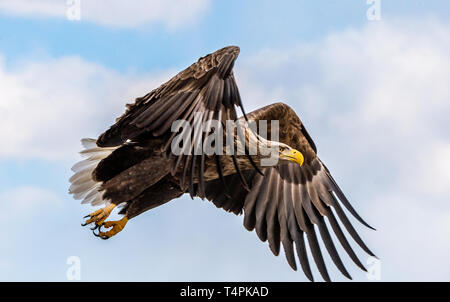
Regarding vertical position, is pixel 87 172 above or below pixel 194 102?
above

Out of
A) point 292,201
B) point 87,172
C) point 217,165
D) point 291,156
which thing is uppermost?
point 87,172

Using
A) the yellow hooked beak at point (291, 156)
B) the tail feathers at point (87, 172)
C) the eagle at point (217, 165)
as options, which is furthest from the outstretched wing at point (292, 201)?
the tail feathers at point (87, 172)

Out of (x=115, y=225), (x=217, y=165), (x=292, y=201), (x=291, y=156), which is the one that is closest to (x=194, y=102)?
(x=217, y=165)

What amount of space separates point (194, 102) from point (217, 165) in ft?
1.93

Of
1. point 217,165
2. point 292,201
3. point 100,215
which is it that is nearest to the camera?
point 217,165

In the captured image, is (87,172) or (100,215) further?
(87,172)

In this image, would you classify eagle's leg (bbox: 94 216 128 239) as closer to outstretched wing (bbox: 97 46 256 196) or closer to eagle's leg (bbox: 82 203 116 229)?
eagle's leg (bbox: 82 203 116 229)

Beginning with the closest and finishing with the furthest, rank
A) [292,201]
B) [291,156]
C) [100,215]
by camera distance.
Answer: [291,156], [100,215], [292,201]

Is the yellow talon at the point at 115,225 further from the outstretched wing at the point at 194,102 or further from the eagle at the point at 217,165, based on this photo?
the outstretched wing at the point at 194,102

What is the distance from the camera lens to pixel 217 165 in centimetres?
564

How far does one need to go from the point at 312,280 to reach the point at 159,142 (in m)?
2.22

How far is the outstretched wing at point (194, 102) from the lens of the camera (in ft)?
18.4

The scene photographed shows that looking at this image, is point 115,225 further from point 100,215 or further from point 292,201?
point 292,201

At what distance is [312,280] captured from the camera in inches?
288
